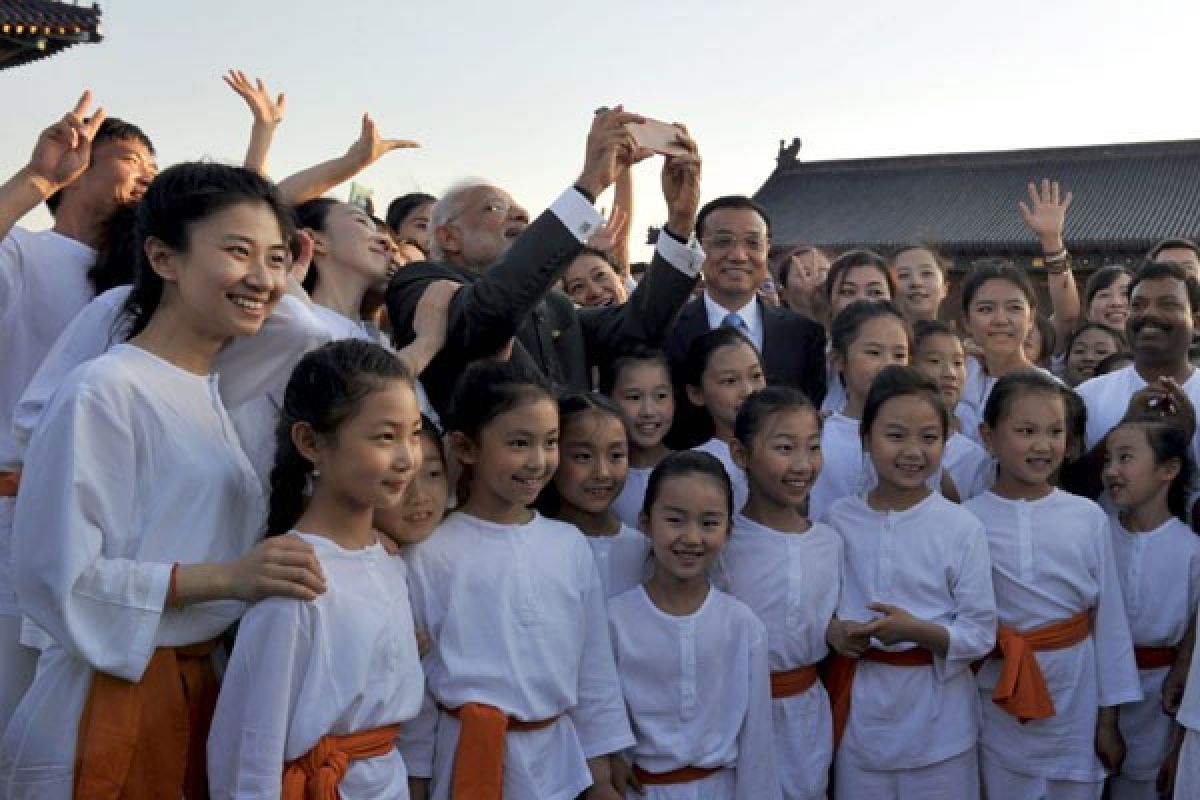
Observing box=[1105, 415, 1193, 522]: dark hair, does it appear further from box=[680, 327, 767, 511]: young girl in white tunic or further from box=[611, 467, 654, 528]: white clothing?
box=[611, 467, 654, 528]: white clothing

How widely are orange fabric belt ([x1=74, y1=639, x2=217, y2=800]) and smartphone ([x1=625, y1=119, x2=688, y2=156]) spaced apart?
6.44 feet

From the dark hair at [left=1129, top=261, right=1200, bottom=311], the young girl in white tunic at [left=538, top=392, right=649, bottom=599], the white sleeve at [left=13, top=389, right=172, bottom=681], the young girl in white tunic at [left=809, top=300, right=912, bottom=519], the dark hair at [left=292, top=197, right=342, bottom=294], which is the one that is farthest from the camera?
the dark hair at [left=1129, top=261, right=1200, bottom=311]

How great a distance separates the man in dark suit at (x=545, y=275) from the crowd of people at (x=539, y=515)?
14mm

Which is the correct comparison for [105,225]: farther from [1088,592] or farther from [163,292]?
[1088,592]

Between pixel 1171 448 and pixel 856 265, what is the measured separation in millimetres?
1500

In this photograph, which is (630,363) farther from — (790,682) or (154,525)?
(154,525)

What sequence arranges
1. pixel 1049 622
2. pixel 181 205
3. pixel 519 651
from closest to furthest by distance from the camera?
pixel 181 205 < pixel 519 651 < pixel 1049 622

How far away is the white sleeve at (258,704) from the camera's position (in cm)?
227

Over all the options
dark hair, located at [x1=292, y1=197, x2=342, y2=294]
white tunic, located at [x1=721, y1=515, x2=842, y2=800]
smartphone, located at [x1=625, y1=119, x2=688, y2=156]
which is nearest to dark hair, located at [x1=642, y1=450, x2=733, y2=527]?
white tunic, located at [x1=721, y1=515, x2=842, y2=800]

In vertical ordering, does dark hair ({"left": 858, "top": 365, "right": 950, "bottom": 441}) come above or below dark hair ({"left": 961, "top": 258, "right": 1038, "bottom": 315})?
below

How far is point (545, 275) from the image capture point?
3104 millimetres

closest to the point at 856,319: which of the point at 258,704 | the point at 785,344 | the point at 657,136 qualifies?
the point at 785,344

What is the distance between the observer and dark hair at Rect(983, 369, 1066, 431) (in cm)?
368

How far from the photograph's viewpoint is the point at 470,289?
3098mm
